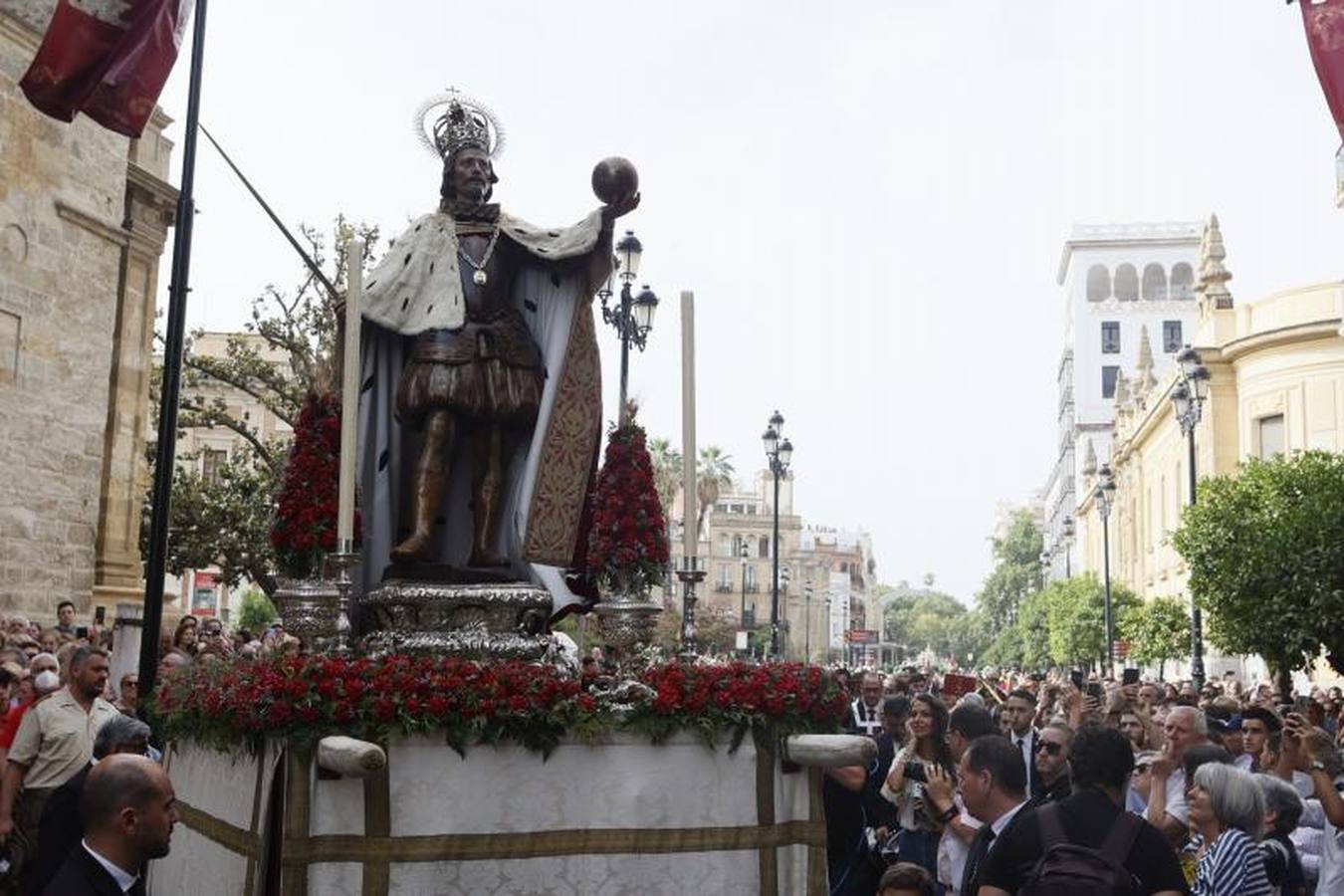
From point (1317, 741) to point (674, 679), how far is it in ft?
11.0

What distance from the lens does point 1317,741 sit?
697cm

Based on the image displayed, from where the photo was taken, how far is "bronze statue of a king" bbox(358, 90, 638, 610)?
7.02 meters

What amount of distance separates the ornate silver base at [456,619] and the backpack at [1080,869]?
2.88 metres

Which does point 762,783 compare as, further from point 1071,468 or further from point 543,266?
point 1071,468

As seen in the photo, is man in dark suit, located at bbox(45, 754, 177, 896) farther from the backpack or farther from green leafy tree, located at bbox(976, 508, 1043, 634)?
green leafy tree, located at bbox(976, 508, 1043, 634)

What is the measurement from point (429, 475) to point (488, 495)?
0.36m

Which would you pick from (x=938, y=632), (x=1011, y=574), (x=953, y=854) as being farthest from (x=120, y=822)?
(x=938, y=632)

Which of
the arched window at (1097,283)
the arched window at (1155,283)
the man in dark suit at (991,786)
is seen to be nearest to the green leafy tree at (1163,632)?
the man in dark suit at (991,786)

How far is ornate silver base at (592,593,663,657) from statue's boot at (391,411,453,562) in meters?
1.03

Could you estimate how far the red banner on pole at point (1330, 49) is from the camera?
8.10 metres

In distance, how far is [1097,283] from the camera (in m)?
100

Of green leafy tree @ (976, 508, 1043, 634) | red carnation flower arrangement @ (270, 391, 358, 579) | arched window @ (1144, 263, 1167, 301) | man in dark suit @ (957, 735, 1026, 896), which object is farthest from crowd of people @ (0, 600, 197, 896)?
green leafy tree @ (976, 508, 1043, 634)

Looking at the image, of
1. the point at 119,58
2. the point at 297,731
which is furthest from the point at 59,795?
the point at 119,58

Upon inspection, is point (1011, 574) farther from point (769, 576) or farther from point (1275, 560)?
point (1275, 560)
